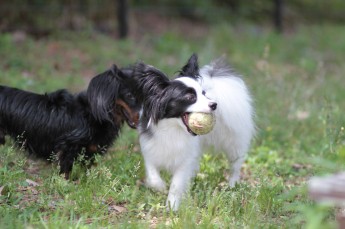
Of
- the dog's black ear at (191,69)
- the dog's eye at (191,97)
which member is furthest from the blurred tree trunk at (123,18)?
the dog's eye at (191,97)

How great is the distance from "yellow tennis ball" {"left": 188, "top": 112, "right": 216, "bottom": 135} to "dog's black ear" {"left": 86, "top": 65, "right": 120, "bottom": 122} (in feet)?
2.44

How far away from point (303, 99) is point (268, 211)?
3764 mm

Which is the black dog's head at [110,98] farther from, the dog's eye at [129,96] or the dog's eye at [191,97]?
the dog's eye at [191,97]

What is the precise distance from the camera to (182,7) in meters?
11.9

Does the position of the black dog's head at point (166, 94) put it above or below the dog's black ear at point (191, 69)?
below

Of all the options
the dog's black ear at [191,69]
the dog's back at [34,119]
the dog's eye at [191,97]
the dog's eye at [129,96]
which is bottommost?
the dog's back at [34,119]

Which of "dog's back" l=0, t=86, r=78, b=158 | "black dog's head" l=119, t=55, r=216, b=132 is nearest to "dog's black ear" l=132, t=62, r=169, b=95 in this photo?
"black dog's head" l=119, t=55, r=216, b=132

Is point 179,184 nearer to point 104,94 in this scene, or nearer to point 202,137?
point 202,137

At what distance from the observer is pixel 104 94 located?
13.4 feet

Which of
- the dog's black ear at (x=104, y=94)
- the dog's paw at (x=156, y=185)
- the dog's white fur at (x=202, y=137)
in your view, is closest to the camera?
the dog's white fur at (x=202, y=137)

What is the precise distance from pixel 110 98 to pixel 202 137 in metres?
0.79

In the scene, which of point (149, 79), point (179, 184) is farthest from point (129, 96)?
point (179, 184)

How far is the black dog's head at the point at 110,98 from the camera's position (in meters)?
4.09

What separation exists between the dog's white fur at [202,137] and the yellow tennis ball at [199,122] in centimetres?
5
